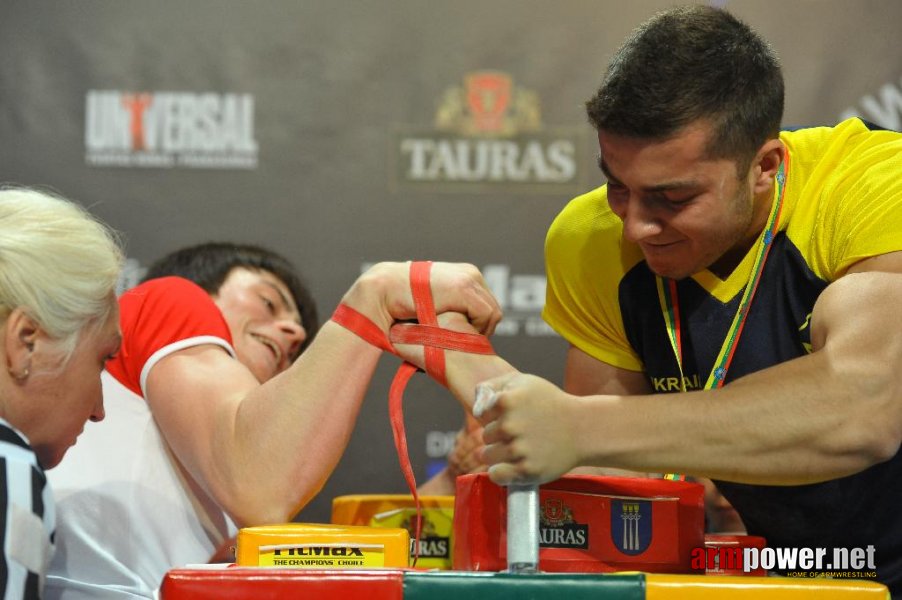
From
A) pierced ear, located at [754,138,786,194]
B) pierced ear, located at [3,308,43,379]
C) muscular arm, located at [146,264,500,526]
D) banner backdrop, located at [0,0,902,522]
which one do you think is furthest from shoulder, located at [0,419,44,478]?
banner backdrop, located at [0,0,902,522]

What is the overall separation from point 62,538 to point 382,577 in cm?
77

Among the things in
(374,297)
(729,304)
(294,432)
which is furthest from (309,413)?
(729,304)

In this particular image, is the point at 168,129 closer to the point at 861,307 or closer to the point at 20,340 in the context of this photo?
the point at 20,340

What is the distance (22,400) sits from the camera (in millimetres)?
1194

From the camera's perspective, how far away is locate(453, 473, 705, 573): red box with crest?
3.59ft

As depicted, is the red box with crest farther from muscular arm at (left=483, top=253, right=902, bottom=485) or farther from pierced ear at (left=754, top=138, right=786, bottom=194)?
pierced ear at (left=754, top=138, right=786, bottom=194)

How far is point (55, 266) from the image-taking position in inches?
46.4

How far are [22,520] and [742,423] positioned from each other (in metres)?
0.68

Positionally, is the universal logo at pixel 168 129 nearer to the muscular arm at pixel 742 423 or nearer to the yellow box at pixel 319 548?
the yellow box at pixel 319 548

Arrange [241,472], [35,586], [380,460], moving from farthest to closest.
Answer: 1. [380,460]
2. [241,472]
3. [35,586]

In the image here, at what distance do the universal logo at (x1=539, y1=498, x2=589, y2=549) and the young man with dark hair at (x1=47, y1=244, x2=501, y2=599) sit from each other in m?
0.36

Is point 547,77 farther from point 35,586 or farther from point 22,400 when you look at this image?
point 35,586

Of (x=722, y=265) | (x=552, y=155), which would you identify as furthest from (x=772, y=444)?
(x=552, y=155)

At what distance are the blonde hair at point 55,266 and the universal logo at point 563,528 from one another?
0.56 meters
